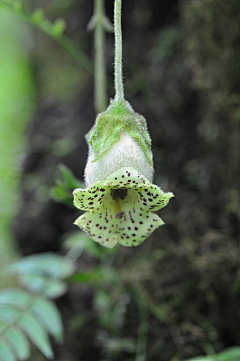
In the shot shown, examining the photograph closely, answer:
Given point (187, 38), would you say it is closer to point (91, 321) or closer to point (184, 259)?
point (184, 259)

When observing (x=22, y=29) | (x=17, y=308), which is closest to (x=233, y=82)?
(x=17, y=308)

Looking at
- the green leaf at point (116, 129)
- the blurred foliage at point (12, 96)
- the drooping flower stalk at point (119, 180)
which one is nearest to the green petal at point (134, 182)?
A: the drooping flower stalk at point (119, 180)

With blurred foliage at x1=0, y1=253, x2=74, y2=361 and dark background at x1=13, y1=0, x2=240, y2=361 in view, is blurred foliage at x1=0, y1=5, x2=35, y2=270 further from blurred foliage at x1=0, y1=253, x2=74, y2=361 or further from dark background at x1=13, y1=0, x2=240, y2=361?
blurred foliage at x1=0, y1=253, x2=74, y2=361

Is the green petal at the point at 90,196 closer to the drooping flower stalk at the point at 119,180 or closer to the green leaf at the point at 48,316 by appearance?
the drooping flower stalk at the point at 119,180

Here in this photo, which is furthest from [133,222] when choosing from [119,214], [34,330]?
[34,330]

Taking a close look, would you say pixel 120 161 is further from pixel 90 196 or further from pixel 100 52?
pixel 100 52

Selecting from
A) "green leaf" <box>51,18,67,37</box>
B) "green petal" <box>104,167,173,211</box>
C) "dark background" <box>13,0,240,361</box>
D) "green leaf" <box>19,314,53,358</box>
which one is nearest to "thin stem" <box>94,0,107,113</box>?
"green leaf" <box>51,18,67,37</box>
